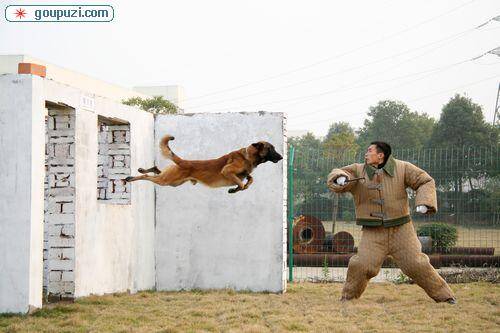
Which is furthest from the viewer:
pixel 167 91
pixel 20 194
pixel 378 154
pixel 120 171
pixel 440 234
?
pixel 167 91

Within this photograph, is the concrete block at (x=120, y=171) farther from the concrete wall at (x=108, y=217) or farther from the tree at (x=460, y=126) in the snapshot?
the tree at (x=460, y=126)

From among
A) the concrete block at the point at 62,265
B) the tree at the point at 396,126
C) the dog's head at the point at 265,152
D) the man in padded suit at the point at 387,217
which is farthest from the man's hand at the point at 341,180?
the tree at the point at 396,126

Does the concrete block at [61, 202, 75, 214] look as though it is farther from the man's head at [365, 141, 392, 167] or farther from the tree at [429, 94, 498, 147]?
the tree at [429, 94, 498, 147]

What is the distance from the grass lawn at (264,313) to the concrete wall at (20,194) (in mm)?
329

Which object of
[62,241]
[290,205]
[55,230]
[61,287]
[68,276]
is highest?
[290,205]

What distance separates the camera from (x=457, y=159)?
42.7 ft

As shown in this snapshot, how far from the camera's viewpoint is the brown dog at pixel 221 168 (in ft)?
36.0

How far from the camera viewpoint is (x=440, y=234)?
1441cm

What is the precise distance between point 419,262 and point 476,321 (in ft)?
4.95

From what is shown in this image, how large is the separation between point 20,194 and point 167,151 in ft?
10.00

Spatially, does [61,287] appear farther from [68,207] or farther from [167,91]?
[167,91]

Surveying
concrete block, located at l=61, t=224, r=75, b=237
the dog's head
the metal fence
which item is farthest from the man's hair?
concrete block, located at l=61, t=224, r=75, b=237

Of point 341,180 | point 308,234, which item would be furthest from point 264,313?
point 308,234

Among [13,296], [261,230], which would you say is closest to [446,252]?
[261,230]
